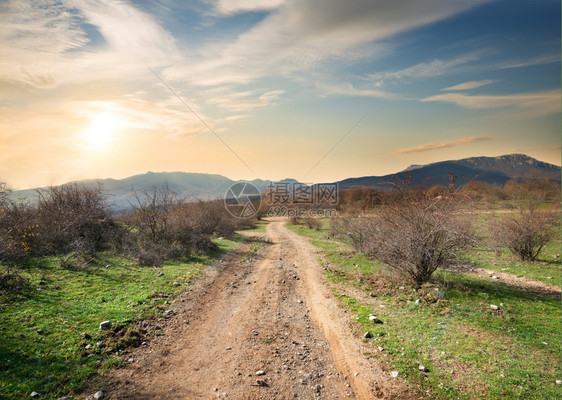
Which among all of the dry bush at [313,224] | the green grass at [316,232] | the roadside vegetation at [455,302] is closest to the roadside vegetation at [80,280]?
the roadside vegetation at [455,302]

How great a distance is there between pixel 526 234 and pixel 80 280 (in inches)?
820

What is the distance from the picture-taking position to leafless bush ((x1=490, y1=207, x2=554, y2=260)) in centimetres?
1364

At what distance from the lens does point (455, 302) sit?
8320 mm

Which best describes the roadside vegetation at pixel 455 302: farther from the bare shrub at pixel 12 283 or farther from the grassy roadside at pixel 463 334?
the bare shrub at pixel 12 283

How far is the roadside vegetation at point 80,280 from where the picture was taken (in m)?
5.21

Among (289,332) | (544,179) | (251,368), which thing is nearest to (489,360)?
(289,332)

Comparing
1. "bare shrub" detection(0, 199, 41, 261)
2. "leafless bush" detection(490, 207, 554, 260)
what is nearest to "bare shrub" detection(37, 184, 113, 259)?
"bare shrub" detection(0, 199, 41, 261)

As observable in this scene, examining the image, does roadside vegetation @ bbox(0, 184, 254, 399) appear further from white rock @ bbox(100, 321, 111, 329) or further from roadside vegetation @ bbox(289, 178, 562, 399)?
roadside vegetation @ bbox(289, 178, 562, 399)

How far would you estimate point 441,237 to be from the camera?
9.50m

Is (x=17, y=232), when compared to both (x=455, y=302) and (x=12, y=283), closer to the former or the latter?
(x=12, y=283)

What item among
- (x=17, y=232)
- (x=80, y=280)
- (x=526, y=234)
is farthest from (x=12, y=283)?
(x=526, y=234)

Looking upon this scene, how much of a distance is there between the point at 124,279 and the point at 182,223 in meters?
8.06

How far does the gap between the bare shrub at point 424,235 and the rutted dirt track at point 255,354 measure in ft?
10.5

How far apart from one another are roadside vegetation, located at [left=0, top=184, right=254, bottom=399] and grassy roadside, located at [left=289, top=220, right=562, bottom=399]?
20.3ft
